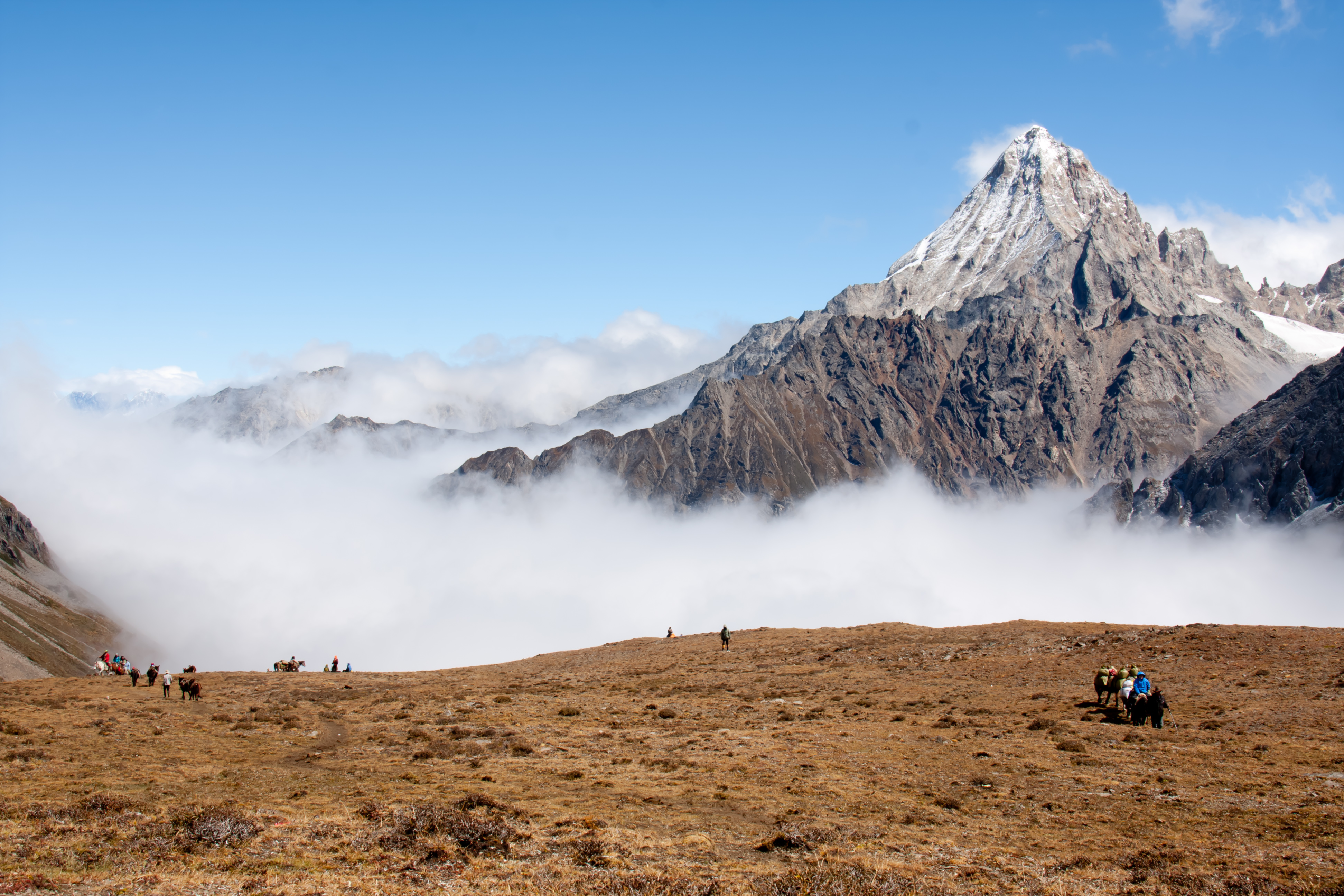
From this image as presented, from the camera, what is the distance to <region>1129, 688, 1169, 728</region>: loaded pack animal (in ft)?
126

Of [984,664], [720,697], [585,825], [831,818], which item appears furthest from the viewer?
[984,664]

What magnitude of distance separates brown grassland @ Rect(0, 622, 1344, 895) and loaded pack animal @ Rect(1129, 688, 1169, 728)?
75 cm

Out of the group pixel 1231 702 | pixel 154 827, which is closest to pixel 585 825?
pixel 154 827

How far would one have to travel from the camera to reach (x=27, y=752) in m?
33.6

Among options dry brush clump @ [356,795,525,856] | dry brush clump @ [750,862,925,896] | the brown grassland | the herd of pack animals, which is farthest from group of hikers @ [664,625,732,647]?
dry brush clump @ [750,862,925,896]

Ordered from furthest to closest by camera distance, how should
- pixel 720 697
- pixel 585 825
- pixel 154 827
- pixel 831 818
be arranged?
pixel 720 697
pixel 831 818
pixel 585 825
pixel 154 827

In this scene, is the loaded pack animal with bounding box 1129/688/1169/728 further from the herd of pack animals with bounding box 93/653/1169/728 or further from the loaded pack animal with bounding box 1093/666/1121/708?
the loaded pack animal with bounding box 1093/666/1121/708

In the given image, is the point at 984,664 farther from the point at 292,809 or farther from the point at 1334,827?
the point at 292,809

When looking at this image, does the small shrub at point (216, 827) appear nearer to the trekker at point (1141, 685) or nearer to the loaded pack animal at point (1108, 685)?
the trekker at point (1141, 685)

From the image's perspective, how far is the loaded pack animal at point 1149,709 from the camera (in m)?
38.3

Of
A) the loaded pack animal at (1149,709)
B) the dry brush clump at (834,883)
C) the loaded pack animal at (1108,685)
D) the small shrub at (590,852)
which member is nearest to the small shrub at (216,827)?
the small shrub at (590,852)

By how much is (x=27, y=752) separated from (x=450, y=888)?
2314 cm

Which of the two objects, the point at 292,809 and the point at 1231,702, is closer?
the point at 292,809

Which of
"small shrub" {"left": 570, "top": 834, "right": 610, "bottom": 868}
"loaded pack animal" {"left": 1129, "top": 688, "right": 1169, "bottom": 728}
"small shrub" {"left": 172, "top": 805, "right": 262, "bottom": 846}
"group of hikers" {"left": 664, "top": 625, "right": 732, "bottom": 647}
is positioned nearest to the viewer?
"small shrub" {"left": 570, "top": 834, "right": 610, "bottom": 868}
